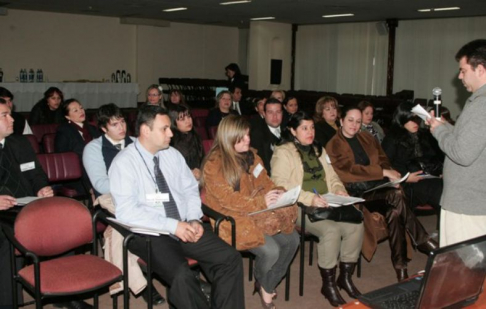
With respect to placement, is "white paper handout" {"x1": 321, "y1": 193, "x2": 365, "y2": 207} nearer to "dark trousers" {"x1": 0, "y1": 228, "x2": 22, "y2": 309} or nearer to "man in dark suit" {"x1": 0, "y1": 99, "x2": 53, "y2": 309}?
"man in dark suit" {"x1": 0, "y1": 99, "x2": 53, "y2": 309}

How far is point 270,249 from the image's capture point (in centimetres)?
359

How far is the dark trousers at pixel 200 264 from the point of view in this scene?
9.95 ft

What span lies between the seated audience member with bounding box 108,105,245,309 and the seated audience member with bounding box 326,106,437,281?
5.05 feet

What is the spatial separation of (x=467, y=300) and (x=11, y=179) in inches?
113

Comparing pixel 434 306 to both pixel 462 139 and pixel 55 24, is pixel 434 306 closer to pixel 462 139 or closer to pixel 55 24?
pixel 462 139

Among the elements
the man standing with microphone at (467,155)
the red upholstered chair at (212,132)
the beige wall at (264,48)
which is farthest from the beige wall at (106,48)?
the man standing with microphone at (467,155)

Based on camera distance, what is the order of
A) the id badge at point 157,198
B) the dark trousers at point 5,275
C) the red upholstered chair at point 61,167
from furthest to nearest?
the red upholstered chair at point 61,167, the dark trousers at point 5,275, the id badge at point 157,198

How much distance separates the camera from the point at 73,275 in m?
2.96

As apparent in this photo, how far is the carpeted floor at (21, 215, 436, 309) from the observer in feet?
12.6

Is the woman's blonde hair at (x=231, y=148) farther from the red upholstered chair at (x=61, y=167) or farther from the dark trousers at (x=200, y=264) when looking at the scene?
the red upholstered chair at (x=61, y=167)

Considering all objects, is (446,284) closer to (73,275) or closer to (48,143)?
(73,275)

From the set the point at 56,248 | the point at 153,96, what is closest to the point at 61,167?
the point at 56,248

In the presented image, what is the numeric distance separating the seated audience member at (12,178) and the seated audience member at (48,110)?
11.4 feet

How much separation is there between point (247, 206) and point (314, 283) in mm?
1077
